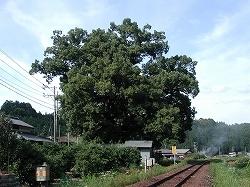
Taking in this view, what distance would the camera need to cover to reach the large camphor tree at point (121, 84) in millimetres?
50375

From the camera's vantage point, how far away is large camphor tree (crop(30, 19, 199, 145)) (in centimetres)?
5038

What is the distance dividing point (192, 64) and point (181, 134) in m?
10.5

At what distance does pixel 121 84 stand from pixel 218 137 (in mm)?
136381

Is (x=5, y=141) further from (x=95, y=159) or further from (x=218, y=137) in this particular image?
(x=218, y=137)

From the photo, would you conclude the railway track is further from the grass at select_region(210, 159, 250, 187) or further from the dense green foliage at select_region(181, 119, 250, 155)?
the dense green foliage at select_region(181, 119, 250, 155)

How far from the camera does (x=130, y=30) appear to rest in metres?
57.3

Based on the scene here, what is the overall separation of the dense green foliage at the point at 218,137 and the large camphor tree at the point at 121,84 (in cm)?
11790

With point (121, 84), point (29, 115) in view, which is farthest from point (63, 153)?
point (29, 115)

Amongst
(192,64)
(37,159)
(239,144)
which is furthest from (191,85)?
(239,144)

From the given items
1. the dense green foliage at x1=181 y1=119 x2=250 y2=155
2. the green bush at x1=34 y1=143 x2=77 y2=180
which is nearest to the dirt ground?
the green bush at x1=34 y1=143 x2=77 y2=180

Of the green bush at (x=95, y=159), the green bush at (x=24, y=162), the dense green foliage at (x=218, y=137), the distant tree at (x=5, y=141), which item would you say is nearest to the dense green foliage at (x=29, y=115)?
the dense green foliage at (x=218, y=137)

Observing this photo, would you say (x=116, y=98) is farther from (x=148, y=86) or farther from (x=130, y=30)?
(x=130, y=30)

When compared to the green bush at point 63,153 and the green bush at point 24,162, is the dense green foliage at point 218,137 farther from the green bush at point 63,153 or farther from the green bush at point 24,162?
the green bush at point 24,162

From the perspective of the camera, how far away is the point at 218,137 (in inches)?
7160
